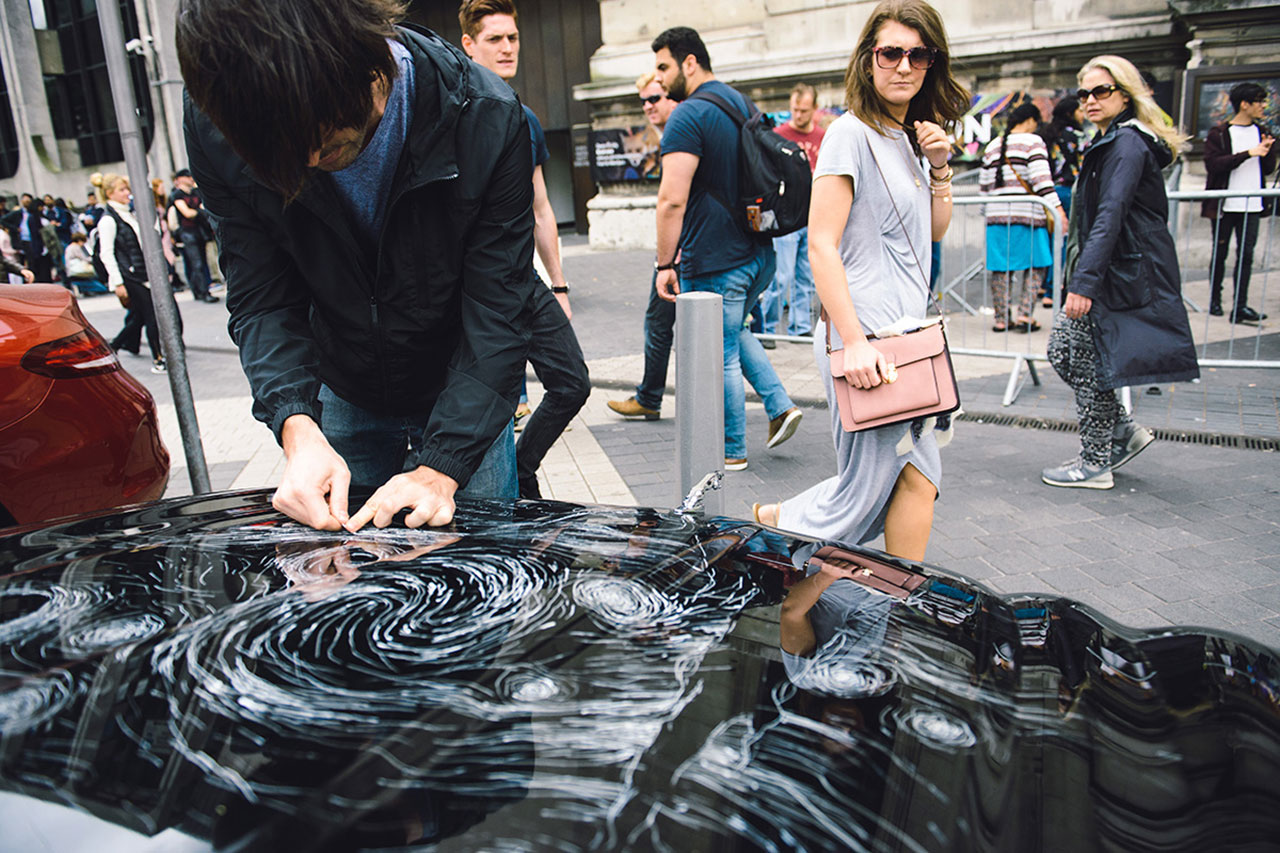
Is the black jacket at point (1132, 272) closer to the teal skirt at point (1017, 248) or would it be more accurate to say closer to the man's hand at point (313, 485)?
the teal skirt at point (1017, 248)

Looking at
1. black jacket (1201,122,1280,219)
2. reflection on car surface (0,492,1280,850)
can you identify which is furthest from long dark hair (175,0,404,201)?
black jacket (1201,122,1280,219)

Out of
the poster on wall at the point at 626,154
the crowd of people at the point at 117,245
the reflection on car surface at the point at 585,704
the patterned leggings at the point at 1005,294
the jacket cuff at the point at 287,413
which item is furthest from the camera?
the poster on wall at the point at 626,154

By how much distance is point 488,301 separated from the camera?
200 cm

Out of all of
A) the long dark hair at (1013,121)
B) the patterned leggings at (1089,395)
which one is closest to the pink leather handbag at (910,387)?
the patterned leggings at (1089,395)

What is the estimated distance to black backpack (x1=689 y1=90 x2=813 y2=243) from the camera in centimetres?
470

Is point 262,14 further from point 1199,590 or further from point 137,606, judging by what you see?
point 1199,590

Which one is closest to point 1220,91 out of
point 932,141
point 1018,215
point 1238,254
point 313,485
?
point 1238,254

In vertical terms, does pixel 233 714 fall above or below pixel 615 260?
above

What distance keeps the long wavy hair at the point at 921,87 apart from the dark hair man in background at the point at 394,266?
1276mm

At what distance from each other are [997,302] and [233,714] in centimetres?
736

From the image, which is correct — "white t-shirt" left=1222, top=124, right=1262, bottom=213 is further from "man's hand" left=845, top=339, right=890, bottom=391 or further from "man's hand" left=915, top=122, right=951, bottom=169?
"man's hand" left=845, top=339, right=890, bottom=391

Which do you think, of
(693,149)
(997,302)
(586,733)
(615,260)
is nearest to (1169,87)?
(997,302)

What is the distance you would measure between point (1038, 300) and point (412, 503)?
8.91 meters

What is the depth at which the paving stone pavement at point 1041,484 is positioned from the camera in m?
3.42
